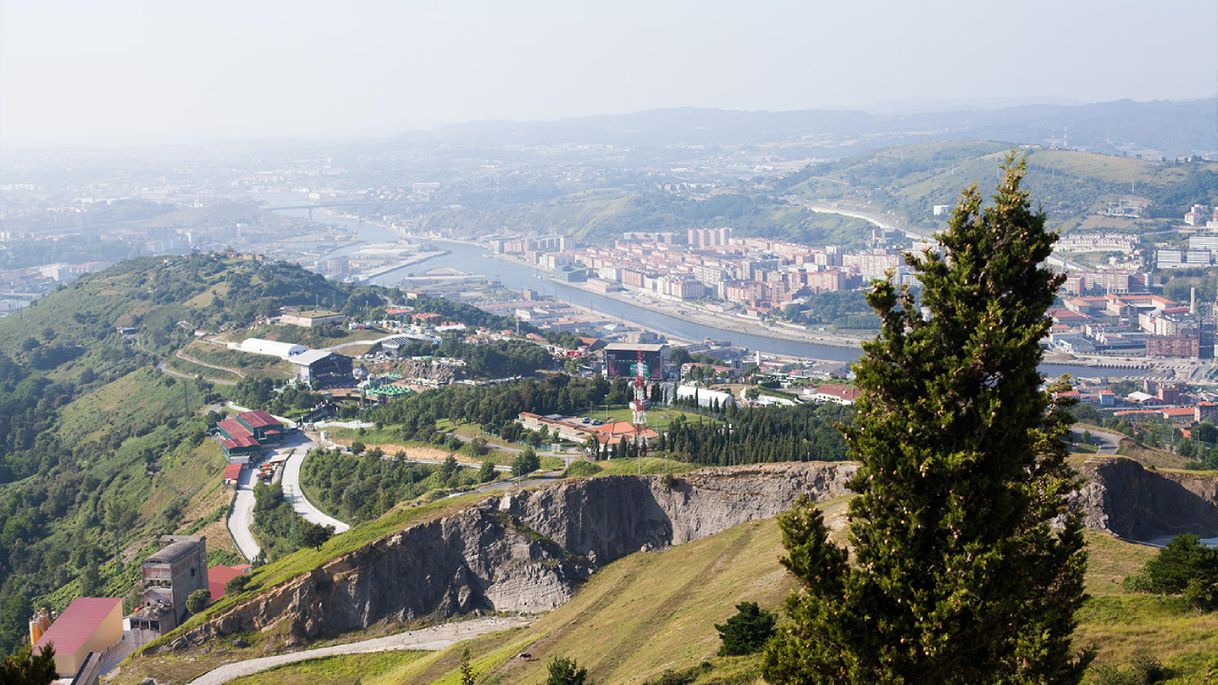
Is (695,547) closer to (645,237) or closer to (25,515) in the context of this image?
(25,515)

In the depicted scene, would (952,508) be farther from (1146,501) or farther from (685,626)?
(1146,501)

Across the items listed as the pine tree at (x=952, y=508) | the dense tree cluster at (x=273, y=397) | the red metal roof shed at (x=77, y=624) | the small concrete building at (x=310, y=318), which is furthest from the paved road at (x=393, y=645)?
the small concrete building at (x=310, y=318)

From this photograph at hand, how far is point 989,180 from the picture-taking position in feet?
422

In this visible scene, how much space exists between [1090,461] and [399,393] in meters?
32.9

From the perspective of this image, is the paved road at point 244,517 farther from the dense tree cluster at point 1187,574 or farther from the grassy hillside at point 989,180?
the grassy hillside at point 989,180

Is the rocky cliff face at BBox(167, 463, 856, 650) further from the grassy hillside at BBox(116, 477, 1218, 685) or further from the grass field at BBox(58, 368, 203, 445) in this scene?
the grass field at BBox(58, 368, 203, 445)

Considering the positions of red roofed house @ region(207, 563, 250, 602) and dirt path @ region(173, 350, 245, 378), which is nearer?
red roofed house @ region(207, 563, 250, 602)

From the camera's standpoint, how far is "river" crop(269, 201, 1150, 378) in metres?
78.8

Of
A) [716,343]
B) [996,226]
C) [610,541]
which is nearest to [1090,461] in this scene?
A: [610,541]

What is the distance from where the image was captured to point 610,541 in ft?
99.2

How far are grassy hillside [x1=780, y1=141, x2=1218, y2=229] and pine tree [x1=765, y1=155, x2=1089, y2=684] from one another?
9869 centimetres

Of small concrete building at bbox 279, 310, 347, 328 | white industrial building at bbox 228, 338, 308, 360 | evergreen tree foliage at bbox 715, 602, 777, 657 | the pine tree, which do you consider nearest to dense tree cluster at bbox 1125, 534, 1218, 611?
evergreen tree foliage at bbox 715, 602, 777, 657

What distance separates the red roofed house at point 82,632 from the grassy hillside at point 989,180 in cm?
9068

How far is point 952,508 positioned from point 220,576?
27.3 metres
